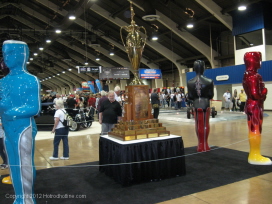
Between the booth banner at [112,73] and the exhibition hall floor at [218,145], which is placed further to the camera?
the booth banner at [112,73]

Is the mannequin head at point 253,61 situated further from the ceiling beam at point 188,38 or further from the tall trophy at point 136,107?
the ceiling beam at point 188,38

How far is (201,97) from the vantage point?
19.1ft

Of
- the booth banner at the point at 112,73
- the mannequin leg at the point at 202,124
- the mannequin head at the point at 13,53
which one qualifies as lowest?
the mannequin leg at the point at 202,124

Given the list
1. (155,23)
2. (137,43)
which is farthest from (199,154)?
(155,23)

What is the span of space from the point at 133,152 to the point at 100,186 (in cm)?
71

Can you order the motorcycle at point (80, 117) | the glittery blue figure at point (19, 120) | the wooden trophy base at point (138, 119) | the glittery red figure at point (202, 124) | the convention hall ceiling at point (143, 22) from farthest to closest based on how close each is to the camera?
the convention hall ceiling at point (143, 22) < the motorcycle at point (80, 117) < the glittery red figure at point (202, 124) < the wooden trophy base at point (138, 119) < the glittery blue figure at point (19, 120)

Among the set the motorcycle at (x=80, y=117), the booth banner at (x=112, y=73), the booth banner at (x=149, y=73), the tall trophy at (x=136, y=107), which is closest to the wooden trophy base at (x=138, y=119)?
the tall trophy at (x=136, y=107)

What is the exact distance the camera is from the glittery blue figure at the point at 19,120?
2.81m

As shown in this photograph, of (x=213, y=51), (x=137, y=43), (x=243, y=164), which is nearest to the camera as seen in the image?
(x=137, y=43)

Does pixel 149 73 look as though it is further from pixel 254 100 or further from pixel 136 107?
pixel 136 107

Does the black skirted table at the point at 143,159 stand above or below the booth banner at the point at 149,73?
below

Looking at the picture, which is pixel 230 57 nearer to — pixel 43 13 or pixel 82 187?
pixel 43 13

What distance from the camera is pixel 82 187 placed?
13.1 ft

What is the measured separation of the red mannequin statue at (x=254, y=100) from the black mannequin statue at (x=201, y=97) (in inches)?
40.2
